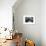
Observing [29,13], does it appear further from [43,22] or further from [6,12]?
[6,12]

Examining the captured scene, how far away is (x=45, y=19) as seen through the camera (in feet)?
13.4

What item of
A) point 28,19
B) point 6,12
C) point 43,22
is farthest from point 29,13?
point 6,12

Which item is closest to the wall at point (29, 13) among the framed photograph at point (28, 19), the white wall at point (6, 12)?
Answer: the framed photograph at point (28, 19)

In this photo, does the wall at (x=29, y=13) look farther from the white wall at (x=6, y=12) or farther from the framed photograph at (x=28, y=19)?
the white wall at (x=6, y=12)

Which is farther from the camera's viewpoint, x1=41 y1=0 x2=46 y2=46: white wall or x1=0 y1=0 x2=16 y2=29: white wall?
x1=41 y1=0 x2=46 y2=46: white wall

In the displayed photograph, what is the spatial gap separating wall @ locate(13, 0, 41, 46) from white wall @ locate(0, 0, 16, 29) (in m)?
0.72

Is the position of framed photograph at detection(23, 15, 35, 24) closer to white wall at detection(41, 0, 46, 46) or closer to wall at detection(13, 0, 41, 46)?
wall at detection(13, 0, 41, 46)

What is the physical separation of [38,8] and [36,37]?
1.20 meters

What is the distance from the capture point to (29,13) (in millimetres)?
4406

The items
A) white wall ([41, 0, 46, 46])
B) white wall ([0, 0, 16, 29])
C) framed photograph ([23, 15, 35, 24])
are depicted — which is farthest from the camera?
framed photograph ([23, 15, 35, 24])

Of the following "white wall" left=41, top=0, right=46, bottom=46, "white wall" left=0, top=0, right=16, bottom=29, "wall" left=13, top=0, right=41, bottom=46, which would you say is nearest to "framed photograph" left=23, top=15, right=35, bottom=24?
"wall" left=13, top=0, right=41, bottom=46

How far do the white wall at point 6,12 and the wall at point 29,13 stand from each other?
72 cm

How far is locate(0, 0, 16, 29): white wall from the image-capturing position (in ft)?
11.8

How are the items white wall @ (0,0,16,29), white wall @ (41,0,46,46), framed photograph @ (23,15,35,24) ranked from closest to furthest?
white wall @ (0,0,16,29) < white wall @ (41,0,46,46) < framed photograph @ (23,15,35,24)
